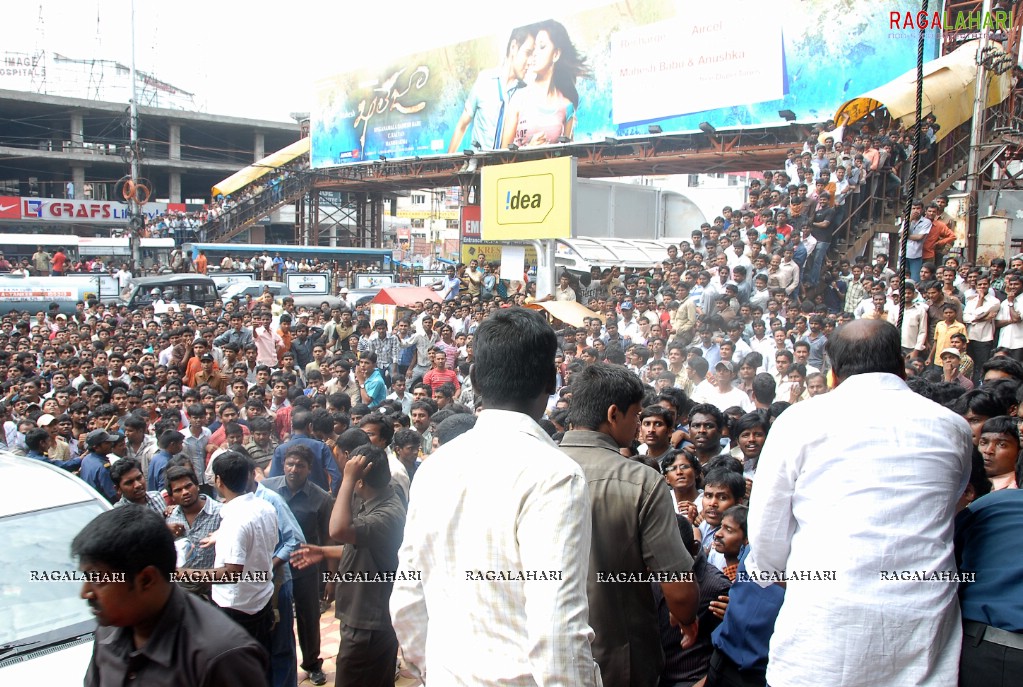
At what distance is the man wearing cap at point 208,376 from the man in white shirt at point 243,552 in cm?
597

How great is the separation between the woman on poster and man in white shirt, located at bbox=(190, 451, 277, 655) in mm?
21257

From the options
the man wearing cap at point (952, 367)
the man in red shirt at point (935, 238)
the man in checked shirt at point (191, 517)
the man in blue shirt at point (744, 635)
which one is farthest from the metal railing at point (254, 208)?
the man in blue shirt at point (744, 635)

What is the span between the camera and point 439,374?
8.84 metres

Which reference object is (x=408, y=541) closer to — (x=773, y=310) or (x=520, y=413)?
(x=520, y=413)

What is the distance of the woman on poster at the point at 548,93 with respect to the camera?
23.8m

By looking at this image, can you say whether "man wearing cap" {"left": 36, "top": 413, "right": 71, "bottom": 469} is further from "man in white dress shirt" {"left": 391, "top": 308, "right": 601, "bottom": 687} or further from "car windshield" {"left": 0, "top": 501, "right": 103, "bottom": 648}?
"man in white dress shirt" {"left": 391, "top": 308, "right": 601, "bottom": 687}

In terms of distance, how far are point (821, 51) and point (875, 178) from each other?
24.2 ft

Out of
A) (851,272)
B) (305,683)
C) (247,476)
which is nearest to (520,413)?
(247,476)

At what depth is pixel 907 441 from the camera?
80.7 inches


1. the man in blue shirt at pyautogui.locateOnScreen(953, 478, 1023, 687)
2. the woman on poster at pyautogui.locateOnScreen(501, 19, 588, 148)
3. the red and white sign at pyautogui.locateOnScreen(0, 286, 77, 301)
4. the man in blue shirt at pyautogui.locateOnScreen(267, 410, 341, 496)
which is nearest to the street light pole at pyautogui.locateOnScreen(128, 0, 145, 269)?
the red and white sign at pyautogui.locateOnScreen(0, 286, 77, 301)

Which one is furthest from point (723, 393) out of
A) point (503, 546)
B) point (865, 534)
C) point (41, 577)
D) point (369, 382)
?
point (503, 546)

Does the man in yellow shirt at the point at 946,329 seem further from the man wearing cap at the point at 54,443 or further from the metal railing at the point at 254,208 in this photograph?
the metal railing at the point at 254,208

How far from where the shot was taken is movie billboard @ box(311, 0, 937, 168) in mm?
17719

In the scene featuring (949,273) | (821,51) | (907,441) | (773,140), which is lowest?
(907,441)
